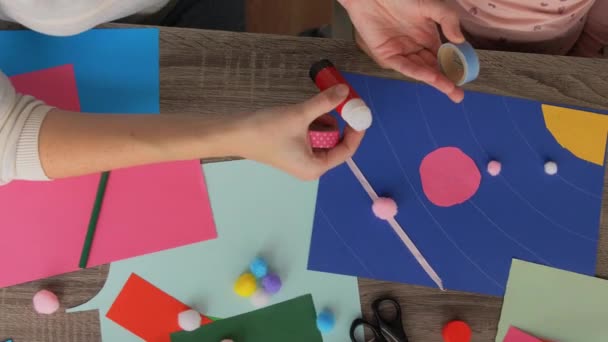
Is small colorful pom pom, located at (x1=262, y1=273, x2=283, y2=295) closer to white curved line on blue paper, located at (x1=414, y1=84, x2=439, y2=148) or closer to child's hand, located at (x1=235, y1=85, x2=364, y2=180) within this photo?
child's hand, located at (x1=235, y1=85, x2=364, y2=180)

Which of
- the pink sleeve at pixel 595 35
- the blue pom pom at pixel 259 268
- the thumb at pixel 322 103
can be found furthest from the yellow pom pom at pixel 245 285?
the pink sleeve at pixel 595 35

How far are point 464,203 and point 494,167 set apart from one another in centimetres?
6

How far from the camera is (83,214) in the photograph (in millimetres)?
645

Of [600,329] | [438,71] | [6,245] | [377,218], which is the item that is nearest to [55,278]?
[6,245]

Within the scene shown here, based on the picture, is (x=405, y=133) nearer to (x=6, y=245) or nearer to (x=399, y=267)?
(x=399, y=267)

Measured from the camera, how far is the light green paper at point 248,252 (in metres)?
0.65

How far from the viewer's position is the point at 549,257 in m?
0.67

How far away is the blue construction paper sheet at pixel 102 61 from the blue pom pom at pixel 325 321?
1.11 feet

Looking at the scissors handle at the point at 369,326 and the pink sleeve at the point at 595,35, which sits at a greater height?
the pink sleeve at the point at 595,35

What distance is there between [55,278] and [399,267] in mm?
432

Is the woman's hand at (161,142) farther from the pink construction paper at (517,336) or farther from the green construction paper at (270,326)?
the pink construction paper at (517,336)

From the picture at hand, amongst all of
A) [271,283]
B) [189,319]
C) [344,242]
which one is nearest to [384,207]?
[344,242]

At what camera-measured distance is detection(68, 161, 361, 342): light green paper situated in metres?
0.65

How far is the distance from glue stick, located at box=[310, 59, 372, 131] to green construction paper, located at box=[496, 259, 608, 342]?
0.29 metres
